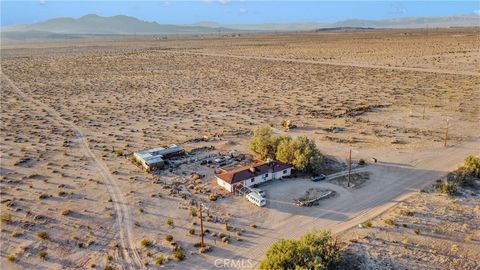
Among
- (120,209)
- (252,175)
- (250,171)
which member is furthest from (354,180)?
(120,209)

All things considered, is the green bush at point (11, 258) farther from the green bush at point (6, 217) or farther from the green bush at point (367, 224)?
the green bush at point (367, 224)

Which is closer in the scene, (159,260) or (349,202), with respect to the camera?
(159,260)

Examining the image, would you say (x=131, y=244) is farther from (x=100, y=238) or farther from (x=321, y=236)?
(x=321, y=236)

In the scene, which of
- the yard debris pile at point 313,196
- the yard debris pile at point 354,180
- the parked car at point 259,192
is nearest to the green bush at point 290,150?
the yard debris pile at point 354,180

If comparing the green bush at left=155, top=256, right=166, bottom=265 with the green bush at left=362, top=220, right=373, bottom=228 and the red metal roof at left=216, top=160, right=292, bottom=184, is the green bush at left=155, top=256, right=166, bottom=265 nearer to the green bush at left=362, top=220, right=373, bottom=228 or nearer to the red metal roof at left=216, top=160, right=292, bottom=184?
the red metal roof at left=216, top=160, right=292, bottom=184

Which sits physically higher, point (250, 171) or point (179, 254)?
point (250, 171)

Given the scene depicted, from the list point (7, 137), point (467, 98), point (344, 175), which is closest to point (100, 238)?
point (344, 175)

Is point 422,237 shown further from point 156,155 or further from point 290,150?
point 156,155

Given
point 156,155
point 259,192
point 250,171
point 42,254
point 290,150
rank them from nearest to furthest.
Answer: point 42,254
point 259,192
point 250,171
point 290,150
point 156,155
